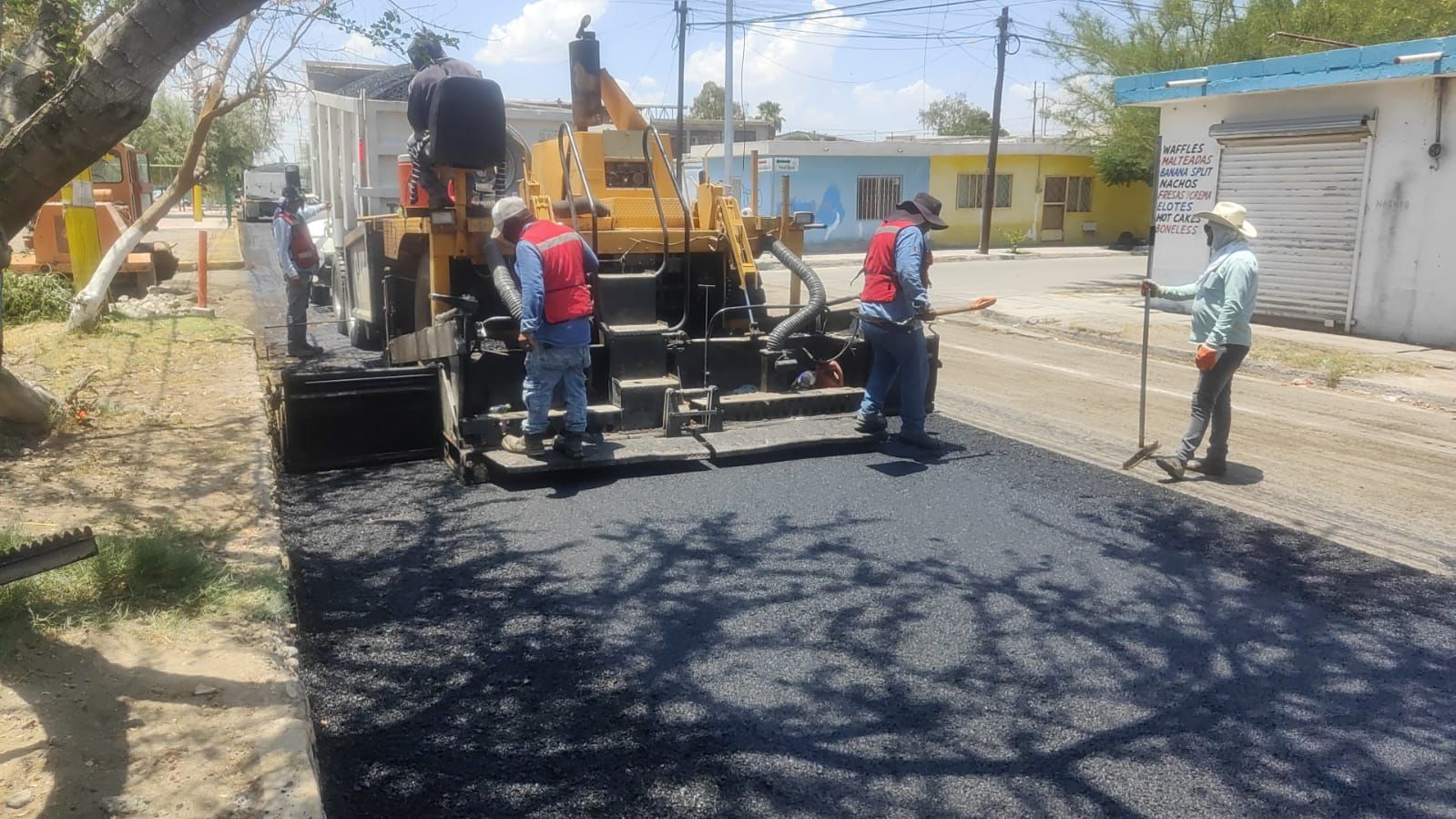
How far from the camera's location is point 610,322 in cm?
728

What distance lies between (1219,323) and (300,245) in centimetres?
846

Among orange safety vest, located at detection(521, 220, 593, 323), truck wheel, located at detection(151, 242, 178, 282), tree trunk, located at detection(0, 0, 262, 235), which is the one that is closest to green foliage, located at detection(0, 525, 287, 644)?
tree trunk, located at detection(0, 0, 262, 235)

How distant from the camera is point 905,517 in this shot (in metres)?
6.03

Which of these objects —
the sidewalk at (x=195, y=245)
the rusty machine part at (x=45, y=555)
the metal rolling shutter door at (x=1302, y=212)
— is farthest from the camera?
the sidewalk at (x=195, y=245)

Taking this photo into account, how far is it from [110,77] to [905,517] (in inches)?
166

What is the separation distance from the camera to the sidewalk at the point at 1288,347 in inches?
422

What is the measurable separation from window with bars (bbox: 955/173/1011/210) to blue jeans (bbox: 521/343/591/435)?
2934 centimetres

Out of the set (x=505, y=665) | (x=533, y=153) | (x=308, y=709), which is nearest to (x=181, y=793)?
(x=308, y=709)

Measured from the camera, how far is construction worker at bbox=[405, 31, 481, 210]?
Answer: 7.26 meters

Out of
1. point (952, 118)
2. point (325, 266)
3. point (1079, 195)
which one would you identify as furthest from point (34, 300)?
point (952, 118)

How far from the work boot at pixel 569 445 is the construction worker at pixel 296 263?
18.1 ft

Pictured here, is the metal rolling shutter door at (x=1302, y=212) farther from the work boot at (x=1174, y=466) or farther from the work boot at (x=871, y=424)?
the work boot at (x=871, y=424)

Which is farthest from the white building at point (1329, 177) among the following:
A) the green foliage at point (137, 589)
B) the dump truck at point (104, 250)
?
the dump truck at point (104, 250)

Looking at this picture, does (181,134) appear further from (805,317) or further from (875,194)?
(805,317)
